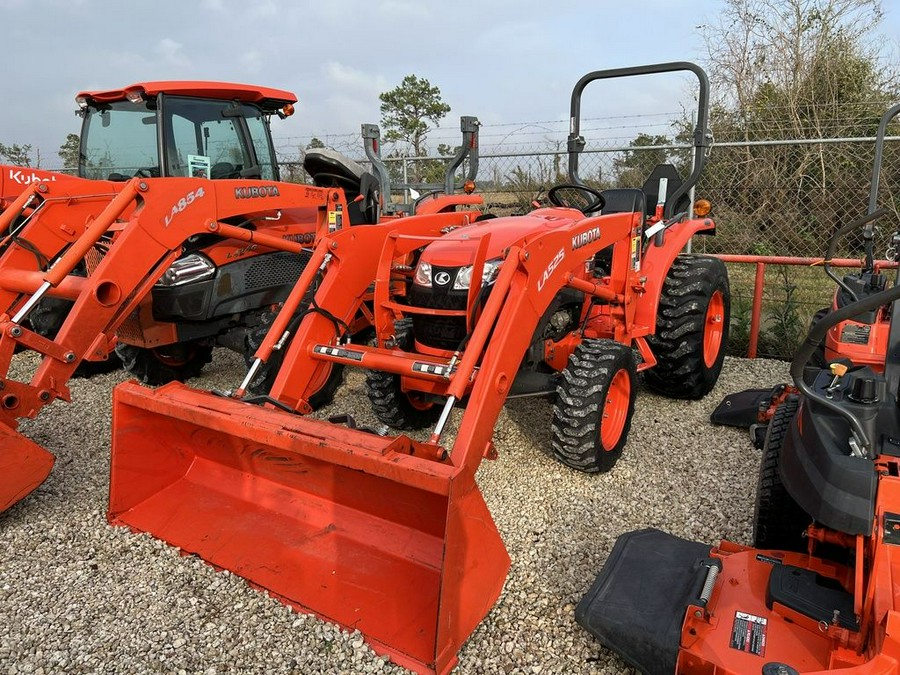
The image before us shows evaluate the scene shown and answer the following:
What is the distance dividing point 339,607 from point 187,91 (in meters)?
4.10

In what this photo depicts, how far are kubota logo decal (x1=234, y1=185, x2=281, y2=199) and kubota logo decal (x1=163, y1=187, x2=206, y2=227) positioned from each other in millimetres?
334

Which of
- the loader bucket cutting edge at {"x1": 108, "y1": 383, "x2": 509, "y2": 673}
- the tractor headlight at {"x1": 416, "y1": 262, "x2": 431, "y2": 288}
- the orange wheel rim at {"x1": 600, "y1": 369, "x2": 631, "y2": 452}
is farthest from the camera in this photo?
the orange wheel rim at {"x1": 600, "y1": 369, "x2": 631, "y2": 452}

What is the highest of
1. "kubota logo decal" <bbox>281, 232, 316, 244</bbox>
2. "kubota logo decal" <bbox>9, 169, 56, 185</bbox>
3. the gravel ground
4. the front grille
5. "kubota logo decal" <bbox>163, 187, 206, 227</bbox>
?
"kubota logo decal" <bbox>9, 169, 56, 185</bbox>

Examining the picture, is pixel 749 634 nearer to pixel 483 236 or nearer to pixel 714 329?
pixel 483 236

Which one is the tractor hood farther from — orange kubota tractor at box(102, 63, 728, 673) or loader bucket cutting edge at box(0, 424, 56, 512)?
loader bucket cutting edge at box(0, 424, 56, 512)

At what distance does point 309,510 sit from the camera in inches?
117

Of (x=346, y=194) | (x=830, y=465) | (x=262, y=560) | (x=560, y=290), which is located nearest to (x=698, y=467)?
(x=560, y=290)

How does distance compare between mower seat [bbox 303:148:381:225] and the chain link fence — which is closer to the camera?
mower seat [bbox 303:148:381:225]

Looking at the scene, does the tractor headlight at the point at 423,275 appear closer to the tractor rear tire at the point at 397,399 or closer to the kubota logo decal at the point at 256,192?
the tractor rear tire at the point at 397,399

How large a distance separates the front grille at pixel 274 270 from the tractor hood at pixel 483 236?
1739mm

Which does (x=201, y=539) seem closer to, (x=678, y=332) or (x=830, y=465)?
(x=830, y=465)

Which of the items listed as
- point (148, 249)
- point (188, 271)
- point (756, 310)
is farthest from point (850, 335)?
point (188, 271)

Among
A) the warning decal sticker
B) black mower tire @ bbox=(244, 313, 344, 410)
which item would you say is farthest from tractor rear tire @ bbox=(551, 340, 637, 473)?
black mower tire @ bbox=(244, 313, 344, 410)

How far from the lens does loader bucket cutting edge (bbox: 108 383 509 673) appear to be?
7.60 feet
